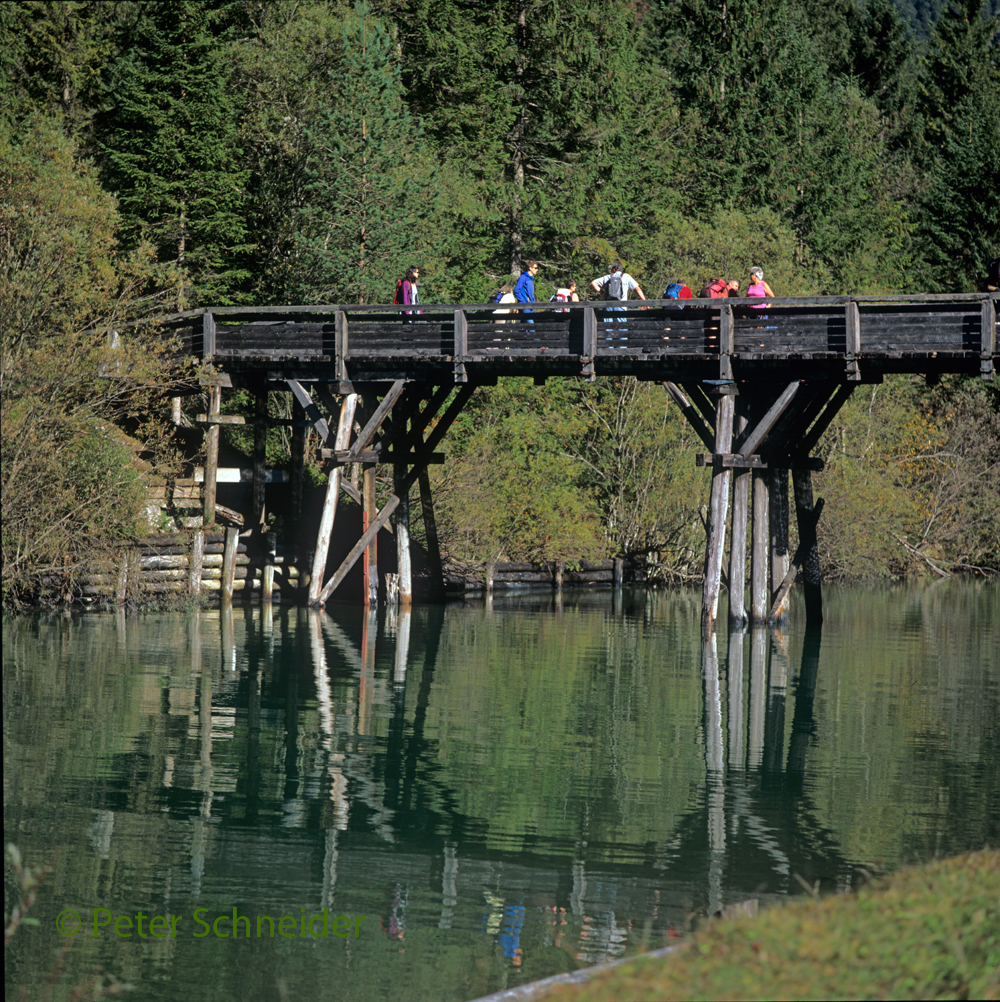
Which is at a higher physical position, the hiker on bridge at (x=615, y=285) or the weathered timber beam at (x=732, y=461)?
the hiker on bridge at (x=615, y=285)

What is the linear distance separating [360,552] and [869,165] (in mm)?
34604

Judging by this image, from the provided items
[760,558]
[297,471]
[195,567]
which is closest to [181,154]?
[297,471]

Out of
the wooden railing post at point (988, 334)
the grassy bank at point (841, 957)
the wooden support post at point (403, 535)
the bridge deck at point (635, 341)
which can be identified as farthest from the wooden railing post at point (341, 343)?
the grassy bank at point (841, 957)

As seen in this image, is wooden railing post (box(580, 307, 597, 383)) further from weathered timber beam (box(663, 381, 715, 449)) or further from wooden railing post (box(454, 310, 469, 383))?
wooden railing post (box(454, 310, 469, 383))

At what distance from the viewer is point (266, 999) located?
7855mm

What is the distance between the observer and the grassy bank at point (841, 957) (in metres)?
5.86

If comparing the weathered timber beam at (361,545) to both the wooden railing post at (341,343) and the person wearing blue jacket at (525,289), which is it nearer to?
the wooden railing post at (341,343)

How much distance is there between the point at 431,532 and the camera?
29.8m

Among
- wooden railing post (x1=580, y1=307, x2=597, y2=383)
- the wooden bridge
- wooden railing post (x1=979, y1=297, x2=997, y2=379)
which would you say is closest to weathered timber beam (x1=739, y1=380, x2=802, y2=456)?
the wooden bridge

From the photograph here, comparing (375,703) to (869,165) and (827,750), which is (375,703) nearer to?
(827,750)

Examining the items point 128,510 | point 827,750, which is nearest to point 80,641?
point 128,510

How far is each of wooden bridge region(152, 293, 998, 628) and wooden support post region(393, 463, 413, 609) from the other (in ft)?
0.10

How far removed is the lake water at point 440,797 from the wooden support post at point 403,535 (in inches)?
217

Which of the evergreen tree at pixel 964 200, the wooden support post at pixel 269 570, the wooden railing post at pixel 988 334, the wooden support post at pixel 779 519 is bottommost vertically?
the wooden support post at pixel 269 570
